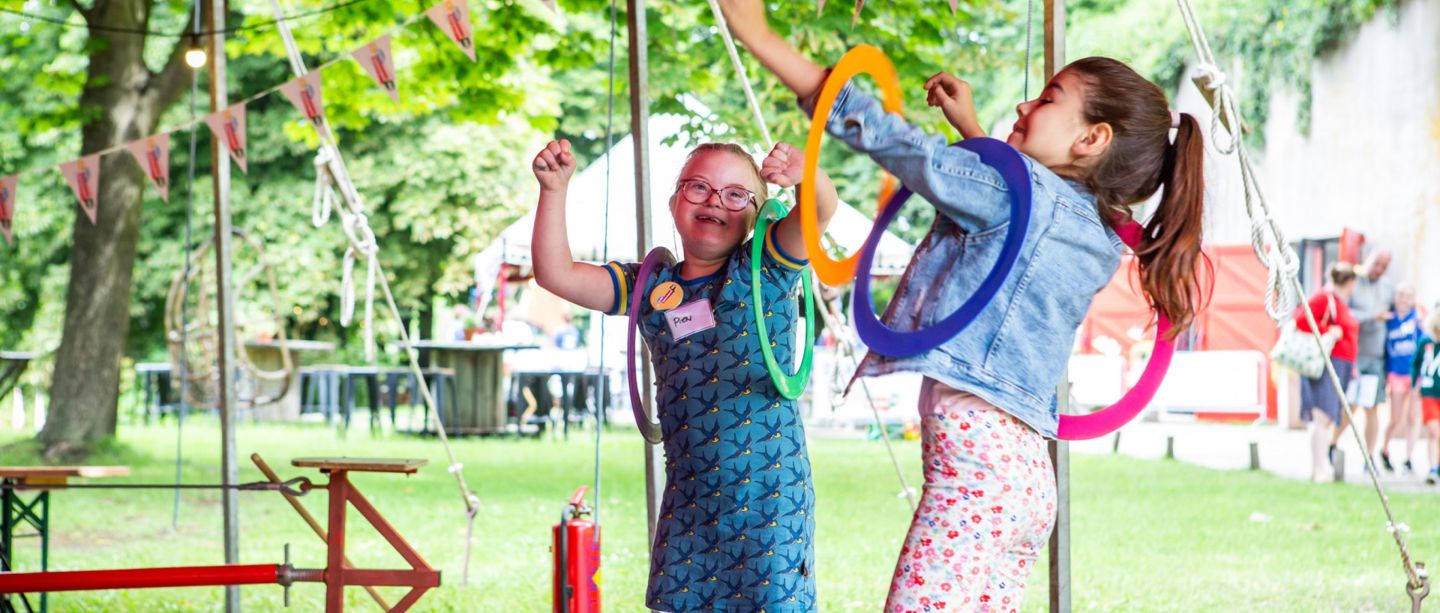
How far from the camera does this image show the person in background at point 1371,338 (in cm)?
954

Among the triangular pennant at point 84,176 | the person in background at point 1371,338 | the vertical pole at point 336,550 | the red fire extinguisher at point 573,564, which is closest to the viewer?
the red fire extinguisher at point 573,564

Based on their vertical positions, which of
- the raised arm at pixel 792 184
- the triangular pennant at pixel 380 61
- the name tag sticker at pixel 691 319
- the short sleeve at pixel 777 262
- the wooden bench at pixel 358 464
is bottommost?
the wooden bench at pixel 358 464

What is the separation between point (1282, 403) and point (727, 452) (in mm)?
14366

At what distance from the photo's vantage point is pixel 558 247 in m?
2.45

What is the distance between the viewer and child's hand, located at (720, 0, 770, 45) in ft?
5.81

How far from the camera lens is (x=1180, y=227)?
78.8 inches

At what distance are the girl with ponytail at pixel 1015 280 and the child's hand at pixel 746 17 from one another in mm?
26

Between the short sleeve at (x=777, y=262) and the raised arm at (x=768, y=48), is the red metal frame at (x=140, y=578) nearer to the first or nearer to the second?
the short sleeve at (x=777, y=262)

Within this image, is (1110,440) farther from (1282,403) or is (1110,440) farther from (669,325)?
(669,325)

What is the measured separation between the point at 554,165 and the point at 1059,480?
1.56 metres

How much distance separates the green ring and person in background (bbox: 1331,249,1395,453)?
818 cm

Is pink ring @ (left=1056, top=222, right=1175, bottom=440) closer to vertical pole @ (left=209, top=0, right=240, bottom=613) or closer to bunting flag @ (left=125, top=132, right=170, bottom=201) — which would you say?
vertical pole @ (left=209, top=0, right=240, bottom=613)

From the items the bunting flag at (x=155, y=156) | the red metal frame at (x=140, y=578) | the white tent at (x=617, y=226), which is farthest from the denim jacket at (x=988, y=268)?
the white tent at (x=617, y=226)

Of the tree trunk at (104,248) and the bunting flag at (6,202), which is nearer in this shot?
the bunting flag at (6,202)
